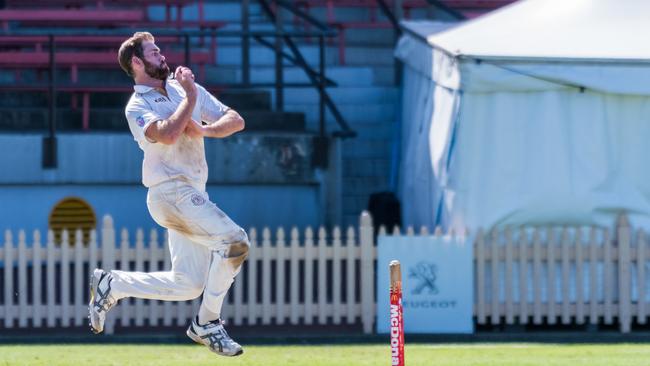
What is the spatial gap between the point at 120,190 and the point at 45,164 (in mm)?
858

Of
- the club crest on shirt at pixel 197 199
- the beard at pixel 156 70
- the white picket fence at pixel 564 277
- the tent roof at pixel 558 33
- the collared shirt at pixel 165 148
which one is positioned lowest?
the white picket fence at pixel 564 277

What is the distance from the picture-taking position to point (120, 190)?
16.3 m

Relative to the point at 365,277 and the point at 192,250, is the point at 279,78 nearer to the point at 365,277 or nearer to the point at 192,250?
the point at 365,277

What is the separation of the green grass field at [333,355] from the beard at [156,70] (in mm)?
2565

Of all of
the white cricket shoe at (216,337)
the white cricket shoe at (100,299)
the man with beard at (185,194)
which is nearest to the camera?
the man with beard at (185,194)

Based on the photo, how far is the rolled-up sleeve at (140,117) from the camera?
27.3ft

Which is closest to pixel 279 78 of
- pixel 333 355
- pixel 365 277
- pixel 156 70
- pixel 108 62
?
pixel 108 62

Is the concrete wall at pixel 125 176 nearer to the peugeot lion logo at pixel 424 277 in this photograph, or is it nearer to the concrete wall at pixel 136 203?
the concrete wall at pixel 136 203

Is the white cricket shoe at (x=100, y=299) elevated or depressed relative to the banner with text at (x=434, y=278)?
elevated

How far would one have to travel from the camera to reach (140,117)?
8.38 metres

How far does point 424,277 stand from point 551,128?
1781mm

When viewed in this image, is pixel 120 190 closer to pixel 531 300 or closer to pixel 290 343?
pixel 290 343

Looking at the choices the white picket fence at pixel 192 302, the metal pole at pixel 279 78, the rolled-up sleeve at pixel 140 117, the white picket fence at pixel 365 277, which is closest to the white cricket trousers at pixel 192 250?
the rolled-up sleeve at pixel 140 117

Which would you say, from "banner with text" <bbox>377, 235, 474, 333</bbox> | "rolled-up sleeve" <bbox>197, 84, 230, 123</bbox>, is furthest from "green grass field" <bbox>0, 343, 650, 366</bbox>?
"rolled-up sleeve" <bbox>197, 84, 230, 123</bbox>
